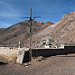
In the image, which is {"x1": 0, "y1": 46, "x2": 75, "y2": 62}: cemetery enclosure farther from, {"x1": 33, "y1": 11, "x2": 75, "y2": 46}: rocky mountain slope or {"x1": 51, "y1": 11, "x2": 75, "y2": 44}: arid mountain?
{"x1": 51, "y1": 11, "x2": 75, "y2": 44}: arid mountain

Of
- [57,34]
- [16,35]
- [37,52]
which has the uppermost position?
[16,35]

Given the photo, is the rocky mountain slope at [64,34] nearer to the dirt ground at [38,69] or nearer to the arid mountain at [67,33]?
the arid mountain at [67,33]

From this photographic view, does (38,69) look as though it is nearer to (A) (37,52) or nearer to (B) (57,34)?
(A) (37,52)

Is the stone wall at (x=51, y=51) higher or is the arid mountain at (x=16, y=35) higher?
the arid mountain at (x=16, y=35)

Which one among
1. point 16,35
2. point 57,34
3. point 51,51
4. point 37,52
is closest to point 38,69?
point 37,52

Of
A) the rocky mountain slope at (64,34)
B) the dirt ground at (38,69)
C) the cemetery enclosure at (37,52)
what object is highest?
the rocky mountain slope at (64,34)

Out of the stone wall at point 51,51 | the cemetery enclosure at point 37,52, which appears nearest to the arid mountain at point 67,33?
the stone wall at point 51,51

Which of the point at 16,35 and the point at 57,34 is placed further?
the point at 16,35

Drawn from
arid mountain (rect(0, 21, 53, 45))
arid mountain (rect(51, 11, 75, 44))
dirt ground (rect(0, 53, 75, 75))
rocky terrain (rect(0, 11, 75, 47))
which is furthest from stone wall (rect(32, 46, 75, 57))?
arid mountain (rect(0, 21, 53, 45))

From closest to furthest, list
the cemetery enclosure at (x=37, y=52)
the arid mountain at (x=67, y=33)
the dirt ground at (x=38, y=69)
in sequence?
the dirt ground at (x=38, y=69) → the cemetery enclosure at (x=37, y=52) → the arid mountain at (x=67, y=33)

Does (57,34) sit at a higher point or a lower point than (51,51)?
higher

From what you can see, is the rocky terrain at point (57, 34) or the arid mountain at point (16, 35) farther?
the arid mountain at point (16, 35)

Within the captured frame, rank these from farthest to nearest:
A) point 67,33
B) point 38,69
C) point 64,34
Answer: point 64,34, point 67,33, point 38,69

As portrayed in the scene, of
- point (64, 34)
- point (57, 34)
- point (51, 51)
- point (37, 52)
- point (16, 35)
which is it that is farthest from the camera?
point (16, 35)
